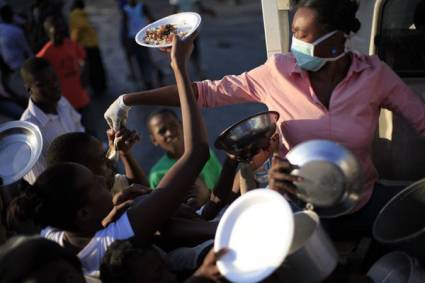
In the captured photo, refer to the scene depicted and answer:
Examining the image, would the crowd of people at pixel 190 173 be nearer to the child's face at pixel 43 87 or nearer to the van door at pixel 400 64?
the van door at pixel 400 64

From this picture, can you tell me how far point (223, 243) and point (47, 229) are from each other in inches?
34.9

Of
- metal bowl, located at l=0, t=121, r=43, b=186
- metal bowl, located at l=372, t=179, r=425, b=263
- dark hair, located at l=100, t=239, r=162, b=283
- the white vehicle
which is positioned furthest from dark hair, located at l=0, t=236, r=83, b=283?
the white vehicle

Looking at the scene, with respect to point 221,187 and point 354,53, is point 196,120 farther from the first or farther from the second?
point 354,53

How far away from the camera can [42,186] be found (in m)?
2.37

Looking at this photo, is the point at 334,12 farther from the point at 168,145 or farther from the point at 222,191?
the point at 168,145

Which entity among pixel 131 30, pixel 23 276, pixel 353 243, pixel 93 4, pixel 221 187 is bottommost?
pixel 93 4

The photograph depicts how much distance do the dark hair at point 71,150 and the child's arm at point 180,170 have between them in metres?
0.60

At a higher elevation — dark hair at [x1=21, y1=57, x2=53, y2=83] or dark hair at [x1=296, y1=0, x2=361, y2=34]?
dark hair at [x1=296, y1=0, x2=361, y2=34]

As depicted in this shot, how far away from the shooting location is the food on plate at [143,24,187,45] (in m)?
2.93

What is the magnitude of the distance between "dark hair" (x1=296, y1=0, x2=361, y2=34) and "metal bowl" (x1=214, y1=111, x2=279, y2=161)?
457 millimetres

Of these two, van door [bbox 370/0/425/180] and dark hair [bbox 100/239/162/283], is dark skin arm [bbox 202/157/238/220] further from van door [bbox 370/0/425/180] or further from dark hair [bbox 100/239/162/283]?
van door [bbox 370/0/425/180]

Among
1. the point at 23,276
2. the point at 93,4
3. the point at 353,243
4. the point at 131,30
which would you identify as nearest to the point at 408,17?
the point at 353,243

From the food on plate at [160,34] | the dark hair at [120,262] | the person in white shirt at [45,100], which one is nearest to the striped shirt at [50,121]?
the person in white shirt at [45,100]

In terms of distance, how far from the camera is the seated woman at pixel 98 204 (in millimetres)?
2332
